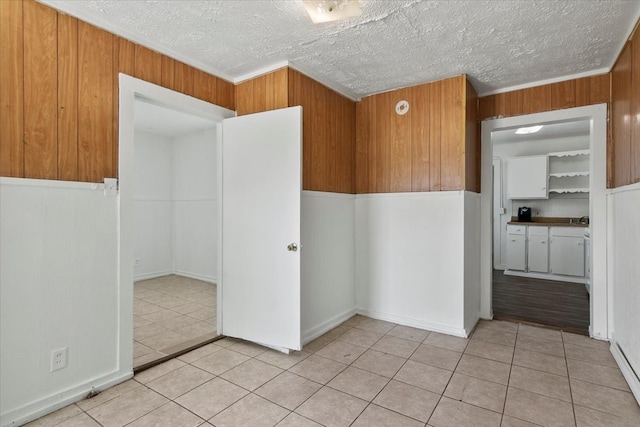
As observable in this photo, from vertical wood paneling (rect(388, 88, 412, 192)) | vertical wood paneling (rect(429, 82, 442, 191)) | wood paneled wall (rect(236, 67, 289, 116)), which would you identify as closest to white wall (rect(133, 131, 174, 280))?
wood paneled wall (rect(236, 67, 289, 116))

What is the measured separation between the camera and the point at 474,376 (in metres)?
2.35

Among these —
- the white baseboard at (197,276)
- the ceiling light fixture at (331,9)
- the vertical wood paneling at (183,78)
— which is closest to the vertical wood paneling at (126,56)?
the vertical wood paneling at (183,78)

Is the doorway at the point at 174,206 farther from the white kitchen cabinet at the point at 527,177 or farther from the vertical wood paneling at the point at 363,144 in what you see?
the white kitchen cabinet at the point at 527,177

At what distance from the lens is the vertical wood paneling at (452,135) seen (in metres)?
3.04

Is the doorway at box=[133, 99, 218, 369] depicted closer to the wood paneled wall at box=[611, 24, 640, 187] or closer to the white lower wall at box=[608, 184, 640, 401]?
the white lower wall at box=[608, 184, 640, 401]

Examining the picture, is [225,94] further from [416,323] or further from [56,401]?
[416,323]

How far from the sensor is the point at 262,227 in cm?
A: 275

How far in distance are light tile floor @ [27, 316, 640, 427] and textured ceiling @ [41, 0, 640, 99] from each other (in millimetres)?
2456

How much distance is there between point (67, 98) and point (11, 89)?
0.85ft

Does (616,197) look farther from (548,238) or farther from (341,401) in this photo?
(548,238)

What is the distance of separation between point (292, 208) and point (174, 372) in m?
1.51

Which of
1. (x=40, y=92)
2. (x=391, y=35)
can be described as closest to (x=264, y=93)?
(x=391, y=35)

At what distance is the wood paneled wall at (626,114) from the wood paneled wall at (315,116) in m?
2.30

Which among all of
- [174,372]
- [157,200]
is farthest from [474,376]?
[157,200]
